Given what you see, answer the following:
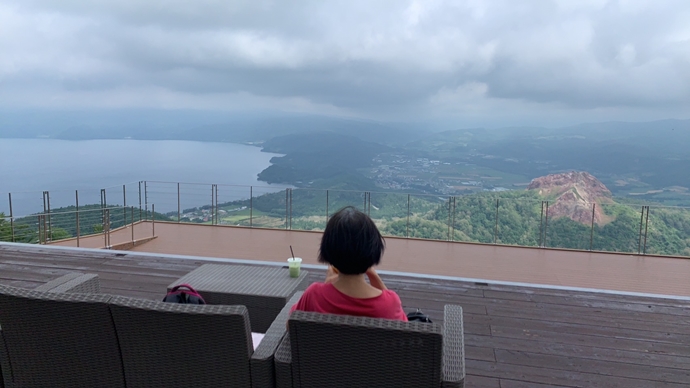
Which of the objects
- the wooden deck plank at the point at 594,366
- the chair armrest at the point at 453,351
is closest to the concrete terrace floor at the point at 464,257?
Result: the wooden deck plank at the point at 594,366

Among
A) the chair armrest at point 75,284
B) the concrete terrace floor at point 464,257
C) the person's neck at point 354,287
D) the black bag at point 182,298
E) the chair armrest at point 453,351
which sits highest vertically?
the person's neck at point 354,287

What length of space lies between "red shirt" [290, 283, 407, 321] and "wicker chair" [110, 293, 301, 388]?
192 mm

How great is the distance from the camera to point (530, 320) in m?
2.99

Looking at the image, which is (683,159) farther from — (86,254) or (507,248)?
(86,254)

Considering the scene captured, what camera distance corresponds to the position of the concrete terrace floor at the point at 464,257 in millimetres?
5410

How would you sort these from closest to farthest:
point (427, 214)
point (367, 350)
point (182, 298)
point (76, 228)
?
point (367, 350), point (182, 298), point (76, 228), point (427, 214)

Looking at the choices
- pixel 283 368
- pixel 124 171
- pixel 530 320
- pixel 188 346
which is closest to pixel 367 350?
pixel 283 368

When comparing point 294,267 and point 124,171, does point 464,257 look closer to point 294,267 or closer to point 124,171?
point 294,267

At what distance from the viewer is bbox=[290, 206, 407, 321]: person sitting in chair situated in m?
1.39

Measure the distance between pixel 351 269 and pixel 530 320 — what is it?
2.05 m

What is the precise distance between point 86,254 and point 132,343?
351 cm

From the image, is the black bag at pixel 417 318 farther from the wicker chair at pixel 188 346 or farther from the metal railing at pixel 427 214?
the metal railing at pixel 427 214

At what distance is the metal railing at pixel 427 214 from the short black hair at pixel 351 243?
15.6 ft

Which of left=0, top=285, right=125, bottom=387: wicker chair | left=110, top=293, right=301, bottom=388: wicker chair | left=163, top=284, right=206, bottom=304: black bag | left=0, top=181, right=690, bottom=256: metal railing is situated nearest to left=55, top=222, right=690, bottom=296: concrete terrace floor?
left=0, top=181, right=690, bottom=256: metal railing
